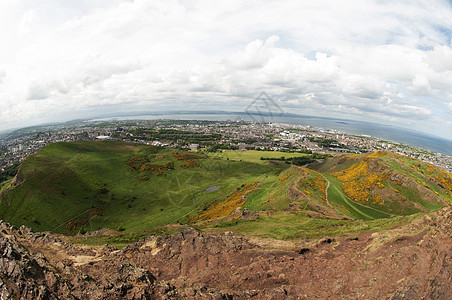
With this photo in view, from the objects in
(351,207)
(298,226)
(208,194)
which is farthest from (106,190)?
(351,207)


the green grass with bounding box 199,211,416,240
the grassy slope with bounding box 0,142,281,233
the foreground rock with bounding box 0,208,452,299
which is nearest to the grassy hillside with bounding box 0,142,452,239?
the green grass with bounding box 199,211,416,240

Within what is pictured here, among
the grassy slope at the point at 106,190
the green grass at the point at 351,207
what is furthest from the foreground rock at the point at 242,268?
the grassy slope at the point at 106,190

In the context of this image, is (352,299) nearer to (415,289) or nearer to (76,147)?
(415,289)

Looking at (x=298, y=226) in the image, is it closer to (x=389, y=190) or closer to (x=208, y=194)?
(x=389, y=190)

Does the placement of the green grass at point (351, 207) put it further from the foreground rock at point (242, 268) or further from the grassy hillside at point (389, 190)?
the foreground rock at point (242, 268)

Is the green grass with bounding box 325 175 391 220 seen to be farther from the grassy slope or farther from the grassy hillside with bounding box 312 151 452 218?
the grassy slope

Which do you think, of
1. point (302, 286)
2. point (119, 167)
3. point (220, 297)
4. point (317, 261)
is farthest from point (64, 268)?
point (119, 167)
